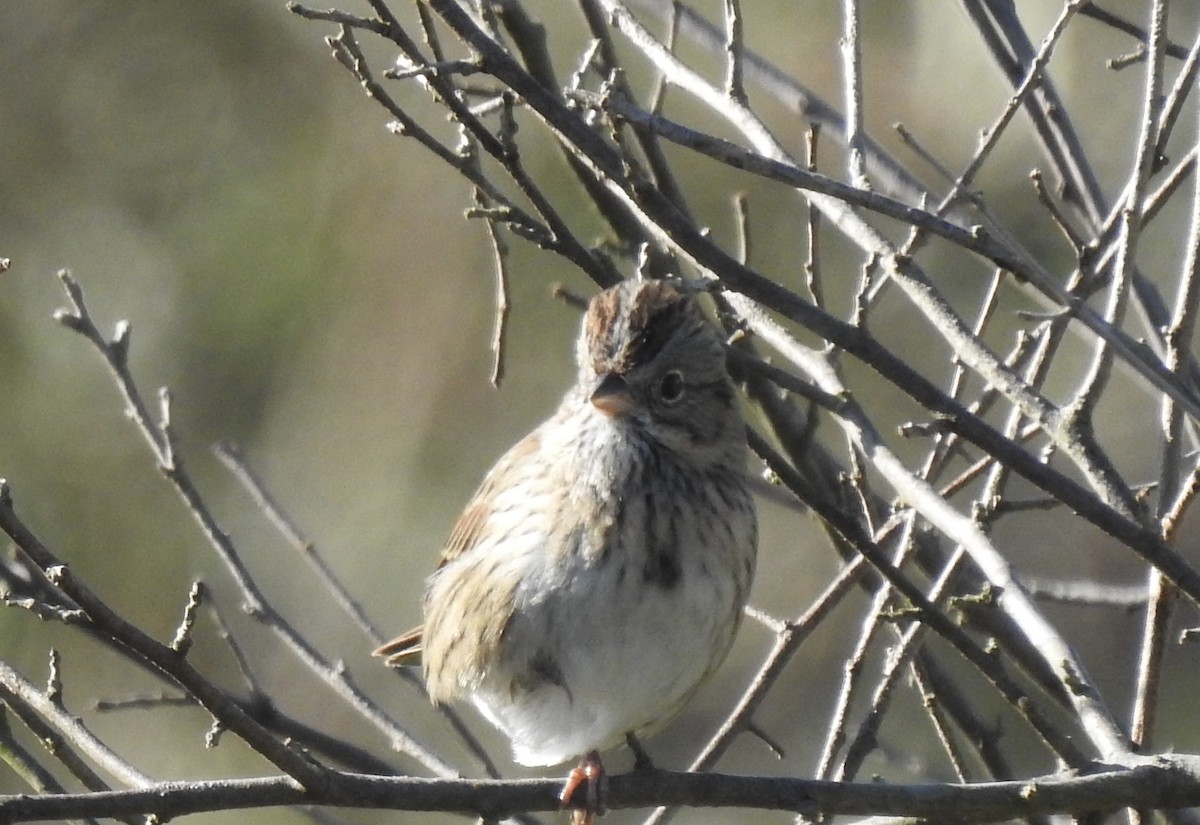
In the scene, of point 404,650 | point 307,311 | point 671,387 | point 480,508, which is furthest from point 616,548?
point 307,311

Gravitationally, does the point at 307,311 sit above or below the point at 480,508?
above

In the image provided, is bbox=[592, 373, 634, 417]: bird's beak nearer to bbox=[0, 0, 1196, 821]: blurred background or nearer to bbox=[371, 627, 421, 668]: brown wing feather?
bbox=[371, 627, 421, 668]: brown wing feather

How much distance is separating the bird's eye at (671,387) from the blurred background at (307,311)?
3735mm

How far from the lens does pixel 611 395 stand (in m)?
4.18

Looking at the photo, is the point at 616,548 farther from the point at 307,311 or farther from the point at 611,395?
the point at 307,311

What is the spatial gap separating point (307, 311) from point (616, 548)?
17.4 feet

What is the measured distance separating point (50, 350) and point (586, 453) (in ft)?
18.9

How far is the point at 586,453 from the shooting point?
4.23 m

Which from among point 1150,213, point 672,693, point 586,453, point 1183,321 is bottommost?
point 672,693

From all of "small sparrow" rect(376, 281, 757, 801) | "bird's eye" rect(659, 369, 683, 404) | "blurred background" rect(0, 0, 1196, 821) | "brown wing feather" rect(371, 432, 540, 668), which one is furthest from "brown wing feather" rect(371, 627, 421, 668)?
"blurred background" rect(0, 0, 1196, 821)

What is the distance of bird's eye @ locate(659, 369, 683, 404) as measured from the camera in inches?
170

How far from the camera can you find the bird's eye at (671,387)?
4312 mm

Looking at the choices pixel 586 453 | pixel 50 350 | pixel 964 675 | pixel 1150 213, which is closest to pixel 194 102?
pixel 50 350

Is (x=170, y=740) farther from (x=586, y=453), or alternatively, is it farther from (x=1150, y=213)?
(x=1150, y=213)
